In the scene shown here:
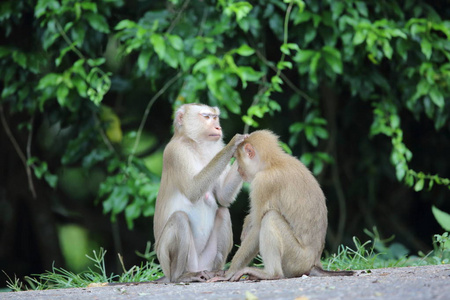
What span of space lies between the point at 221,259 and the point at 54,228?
11.5ft

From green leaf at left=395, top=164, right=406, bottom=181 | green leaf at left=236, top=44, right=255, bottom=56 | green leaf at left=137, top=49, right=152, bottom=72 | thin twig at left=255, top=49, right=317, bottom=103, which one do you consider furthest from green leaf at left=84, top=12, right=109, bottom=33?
green leaf at left=395, top=164, right=406, bottom=181

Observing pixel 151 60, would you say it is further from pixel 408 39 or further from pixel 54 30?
pixel 408 39

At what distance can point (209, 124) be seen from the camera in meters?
5.25

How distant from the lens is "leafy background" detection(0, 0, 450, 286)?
21.4ft

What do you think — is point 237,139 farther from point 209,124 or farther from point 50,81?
point 50,81

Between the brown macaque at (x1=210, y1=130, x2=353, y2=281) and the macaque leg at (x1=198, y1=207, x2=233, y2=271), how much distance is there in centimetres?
62

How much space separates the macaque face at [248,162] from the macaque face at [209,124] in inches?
17.0

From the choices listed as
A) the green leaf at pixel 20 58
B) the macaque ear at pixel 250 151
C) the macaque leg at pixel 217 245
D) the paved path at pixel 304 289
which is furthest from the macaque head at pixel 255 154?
the green leaf at pixel 20 58

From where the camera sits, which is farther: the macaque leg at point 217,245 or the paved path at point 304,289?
the macaque leg at point 217,245

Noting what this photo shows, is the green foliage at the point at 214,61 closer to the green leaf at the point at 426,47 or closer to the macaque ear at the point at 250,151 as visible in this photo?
the green leaf at the point at 426,47

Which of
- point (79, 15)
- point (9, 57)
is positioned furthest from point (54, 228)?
point (79, 15)

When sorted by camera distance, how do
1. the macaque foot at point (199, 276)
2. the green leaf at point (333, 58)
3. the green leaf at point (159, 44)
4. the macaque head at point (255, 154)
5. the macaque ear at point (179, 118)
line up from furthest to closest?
1. the green leaf at point (333, 58)
2. the green leaf at point (159, 44)
3. the macaque ear at point (179, 118)
4. the macaque foot at point (199, 276)
5. the macaque head at point (255, 154)

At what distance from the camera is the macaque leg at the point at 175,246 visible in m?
4.88

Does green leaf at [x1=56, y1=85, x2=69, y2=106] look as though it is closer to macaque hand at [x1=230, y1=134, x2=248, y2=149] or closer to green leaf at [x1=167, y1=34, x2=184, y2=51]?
green leaf at [x1=167, y1=34, x2=184, y2=51]
